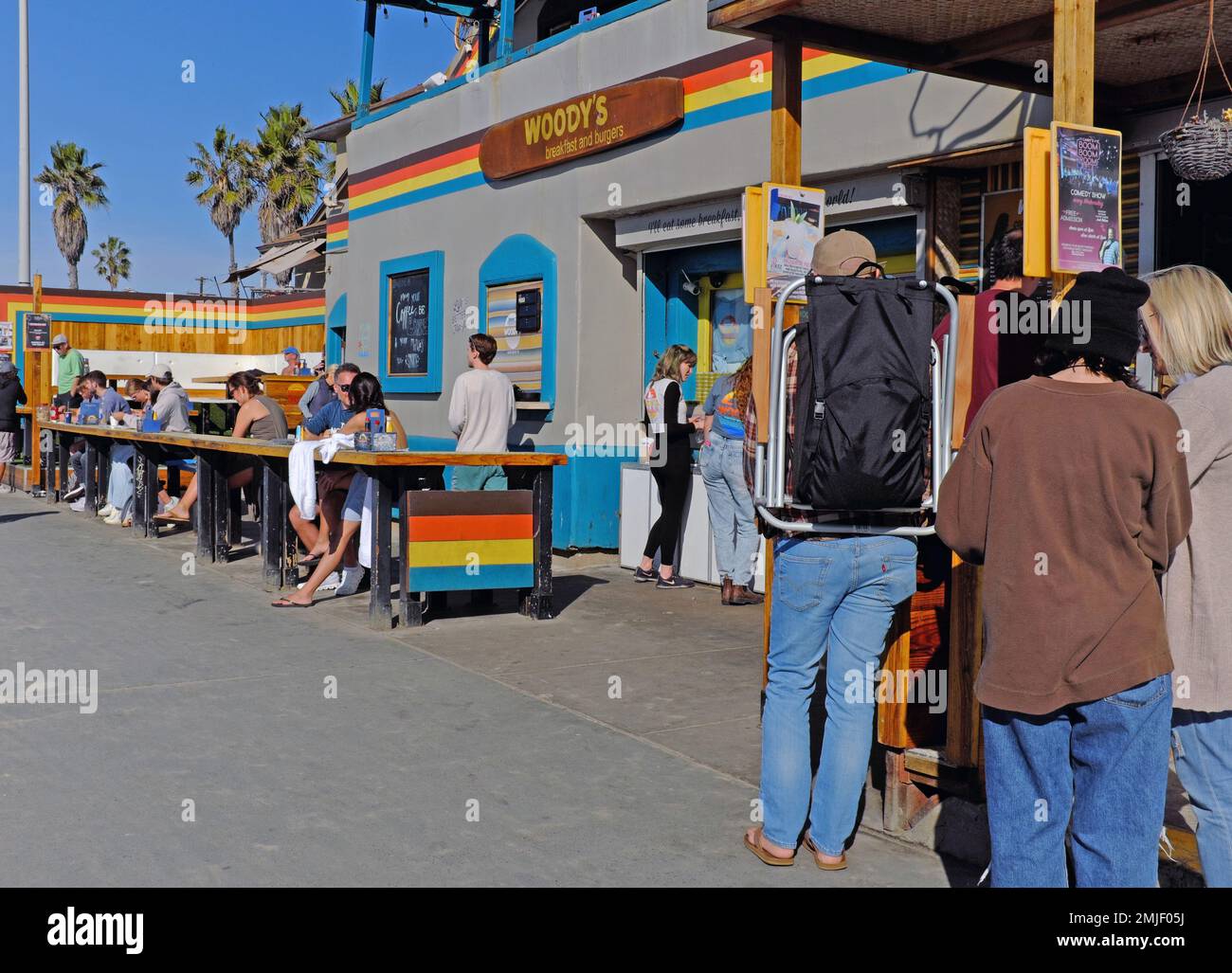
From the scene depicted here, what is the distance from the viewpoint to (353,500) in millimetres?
9070

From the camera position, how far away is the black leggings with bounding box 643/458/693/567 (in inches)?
396

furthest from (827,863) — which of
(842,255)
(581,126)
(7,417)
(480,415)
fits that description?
(7,417)

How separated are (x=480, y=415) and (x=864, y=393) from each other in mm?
5824

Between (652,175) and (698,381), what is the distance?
1.75 m

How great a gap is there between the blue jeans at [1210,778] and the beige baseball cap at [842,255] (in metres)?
1.66

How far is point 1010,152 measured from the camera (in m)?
7.53

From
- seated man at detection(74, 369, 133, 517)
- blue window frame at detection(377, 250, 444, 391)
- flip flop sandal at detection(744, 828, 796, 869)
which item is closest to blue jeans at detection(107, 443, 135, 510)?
seated man at detection(74, 369, 133, 517)

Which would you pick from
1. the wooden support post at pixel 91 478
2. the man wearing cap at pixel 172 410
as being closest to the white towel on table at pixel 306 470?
the man wearing cap at pixel 172 410

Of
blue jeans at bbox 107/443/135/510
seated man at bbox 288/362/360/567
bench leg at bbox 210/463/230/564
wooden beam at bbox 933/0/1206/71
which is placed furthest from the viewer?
blue jeans at bbox 107/443/135/510

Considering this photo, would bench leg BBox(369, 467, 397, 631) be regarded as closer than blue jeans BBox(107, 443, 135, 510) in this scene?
Yes

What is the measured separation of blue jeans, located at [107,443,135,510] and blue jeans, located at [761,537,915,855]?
1201 cm

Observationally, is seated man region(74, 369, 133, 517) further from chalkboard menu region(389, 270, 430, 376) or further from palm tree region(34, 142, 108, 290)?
palm tree region(34, 142, 108, 290)
